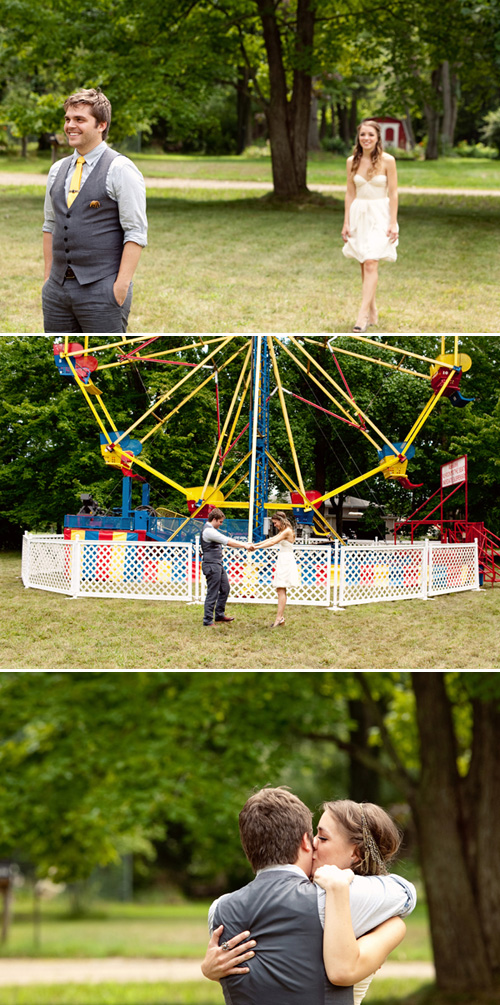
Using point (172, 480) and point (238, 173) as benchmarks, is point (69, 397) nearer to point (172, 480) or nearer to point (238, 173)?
point (172, 480)

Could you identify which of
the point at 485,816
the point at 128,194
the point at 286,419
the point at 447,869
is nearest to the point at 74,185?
the point at 128,194

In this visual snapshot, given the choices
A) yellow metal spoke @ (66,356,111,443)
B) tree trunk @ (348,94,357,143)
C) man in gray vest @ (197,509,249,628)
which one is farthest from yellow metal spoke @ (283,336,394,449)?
tree trunk @ (348,94,357,143)

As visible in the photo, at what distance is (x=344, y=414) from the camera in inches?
231

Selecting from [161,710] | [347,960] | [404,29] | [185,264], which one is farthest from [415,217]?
[347,960]

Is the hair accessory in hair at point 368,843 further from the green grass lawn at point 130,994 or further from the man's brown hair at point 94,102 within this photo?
the green grass lawn at point 130,994

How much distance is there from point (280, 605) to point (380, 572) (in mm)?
633

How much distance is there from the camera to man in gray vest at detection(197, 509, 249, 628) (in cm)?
580

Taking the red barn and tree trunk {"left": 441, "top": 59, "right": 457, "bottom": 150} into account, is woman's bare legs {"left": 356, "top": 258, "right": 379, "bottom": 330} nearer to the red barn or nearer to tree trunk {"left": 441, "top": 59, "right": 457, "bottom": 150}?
tree trunk {"left": 441, "top": 59, "right": 457, "bottom": 150}

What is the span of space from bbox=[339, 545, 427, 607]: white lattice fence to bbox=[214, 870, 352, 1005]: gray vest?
2.99 metres

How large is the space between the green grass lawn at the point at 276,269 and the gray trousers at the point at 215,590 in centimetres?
159

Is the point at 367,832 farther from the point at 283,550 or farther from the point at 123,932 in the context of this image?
the point at 123,932

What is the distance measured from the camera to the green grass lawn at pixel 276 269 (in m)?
7.59

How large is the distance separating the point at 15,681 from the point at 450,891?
6.09 meters

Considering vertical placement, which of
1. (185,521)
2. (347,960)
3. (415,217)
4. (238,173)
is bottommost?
(347,960)
